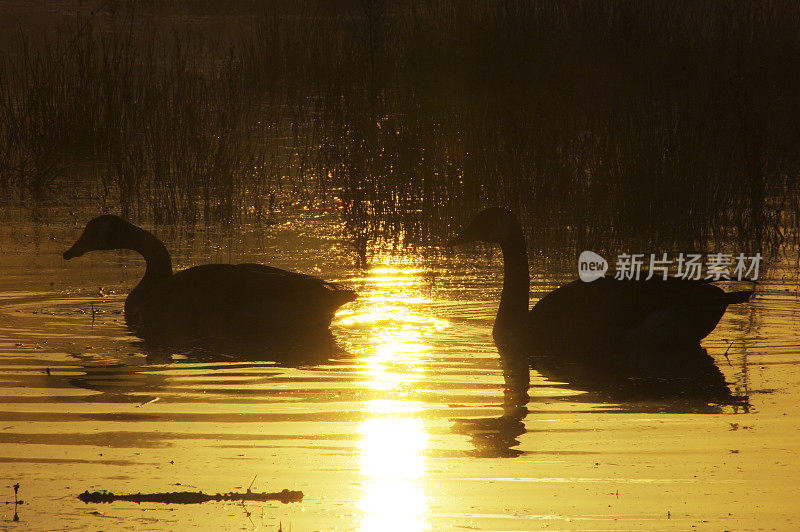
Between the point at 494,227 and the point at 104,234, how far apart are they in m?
A: 3.71

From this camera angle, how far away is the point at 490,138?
1573 cm

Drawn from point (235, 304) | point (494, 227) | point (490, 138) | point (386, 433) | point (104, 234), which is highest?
point (490, 138)

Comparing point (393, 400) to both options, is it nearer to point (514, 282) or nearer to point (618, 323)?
point (618, 323)

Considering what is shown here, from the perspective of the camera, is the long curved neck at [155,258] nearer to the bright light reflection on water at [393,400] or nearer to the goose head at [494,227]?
the bright light reflection on water at [393,400]

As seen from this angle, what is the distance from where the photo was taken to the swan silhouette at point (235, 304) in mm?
9727

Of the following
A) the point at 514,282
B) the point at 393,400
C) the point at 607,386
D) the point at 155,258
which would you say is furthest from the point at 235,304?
the point at 607,386

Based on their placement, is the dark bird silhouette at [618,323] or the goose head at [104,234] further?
the goose head at [104,234]

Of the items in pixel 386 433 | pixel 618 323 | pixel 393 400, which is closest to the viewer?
pixel 386 433

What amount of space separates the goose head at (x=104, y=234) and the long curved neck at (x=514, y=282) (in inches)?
141

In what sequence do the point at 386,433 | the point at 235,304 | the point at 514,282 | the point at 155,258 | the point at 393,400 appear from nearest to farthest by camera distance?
1. the point at 386,433
2. the point at 393,400
3. the point at 514,282
4. the point at 235,304
5. the point at 155,258

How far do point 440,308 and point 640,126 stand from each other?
18.7ft

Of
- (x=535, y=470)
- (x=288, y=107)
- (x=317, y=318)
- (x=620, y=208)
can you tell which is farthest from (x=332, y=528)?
(x=288, y=107)

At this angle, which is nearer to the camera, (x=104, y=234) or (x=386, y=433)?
(x=386, y=433)

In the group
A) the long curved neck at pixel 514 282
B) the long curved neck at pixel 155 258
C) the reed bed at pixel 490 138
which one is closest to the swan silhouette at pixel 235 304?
the long curved neck at pixel 155 258
